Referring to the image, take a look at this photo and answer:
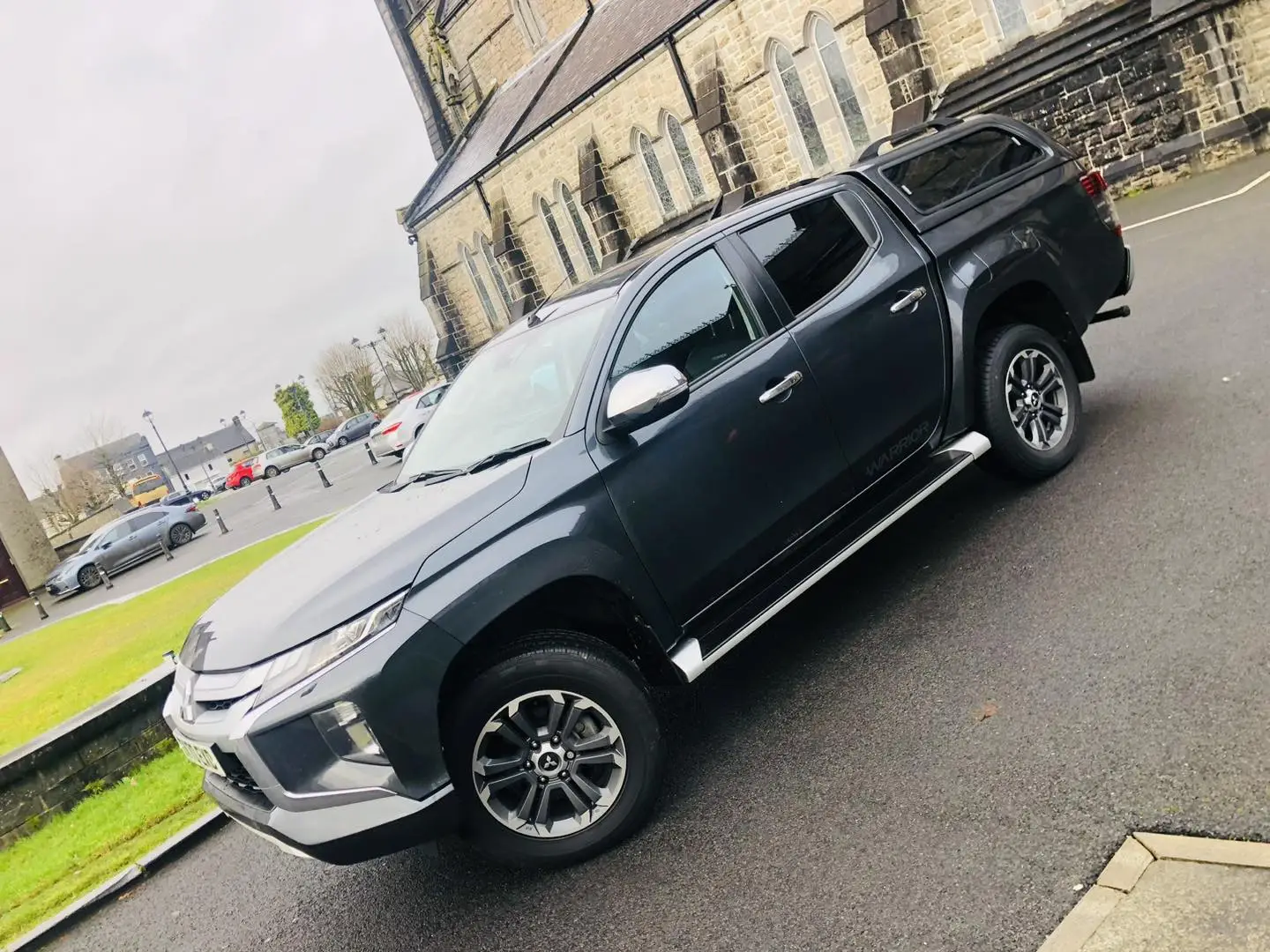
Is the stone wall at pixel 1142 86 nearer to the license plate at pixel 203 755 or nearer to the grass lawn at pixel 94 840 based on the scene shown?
the grass lawn at pixel 94 840

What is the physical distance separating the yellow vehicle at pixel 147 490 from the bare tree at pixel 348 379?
17.1 metres

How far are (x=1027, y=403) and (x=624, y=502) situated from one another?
2.65 meters

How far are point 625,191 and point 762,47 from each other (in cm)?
708

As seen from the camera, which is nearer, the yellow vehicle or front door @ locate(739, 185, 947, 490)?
front door @ locate(739, 185, 947, 490)

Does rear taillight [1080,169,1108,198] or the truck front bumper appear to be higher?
rear taillight [1080,169,1108,198]

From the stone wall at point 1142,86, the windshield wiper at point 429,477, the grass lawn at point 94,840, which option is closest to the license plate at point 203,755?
the windshield wiper at point 429,477

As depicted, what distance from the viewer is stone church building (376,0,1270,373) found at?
14852mm

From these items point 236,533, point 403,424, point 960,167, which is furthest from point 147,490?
point 960,167

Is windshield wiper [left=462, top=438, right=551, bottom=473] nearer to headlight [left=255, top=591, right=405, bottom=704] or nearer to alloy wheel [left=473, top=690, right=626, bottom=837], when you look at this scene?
headlight [left=255, top=591, right=405, bottom=704]

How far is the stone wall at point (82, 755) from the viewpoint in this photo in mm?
6188

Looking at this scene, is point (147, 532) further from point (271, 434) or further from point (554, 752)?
point (271, 434)

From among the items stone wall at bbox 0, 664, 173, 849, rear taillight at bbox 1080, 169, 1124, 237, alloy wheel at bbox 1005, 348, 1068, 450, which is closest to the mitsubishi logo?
stone wall at bbox 0, 664, 173, 849

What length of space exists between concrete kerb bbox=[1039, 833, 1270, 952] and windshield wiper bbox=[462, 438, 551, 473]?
2.30 meters

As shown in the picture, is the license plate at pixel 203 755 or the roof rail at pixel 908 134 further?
the roof rail at pixel 908 134
